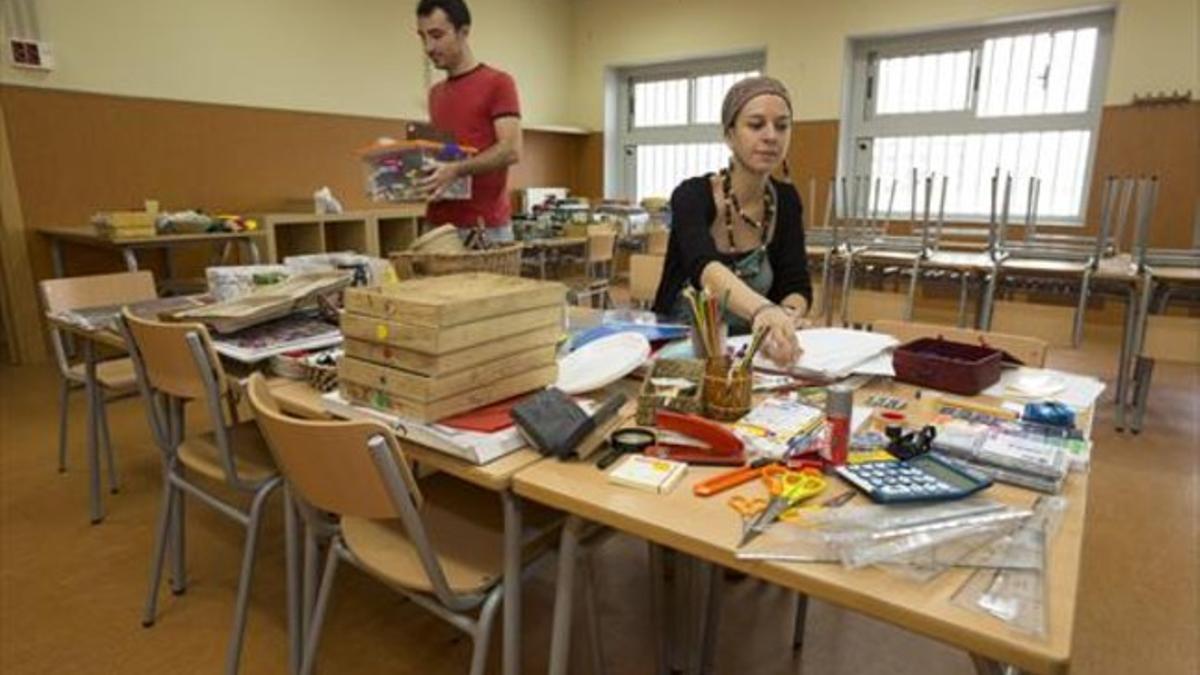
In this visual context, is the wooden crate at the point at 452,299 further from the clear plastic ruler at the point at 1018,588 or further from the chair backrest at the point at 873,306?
the chair backrest at the point at 873,306

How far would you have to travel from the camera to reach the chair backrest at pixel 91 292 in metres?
2.19

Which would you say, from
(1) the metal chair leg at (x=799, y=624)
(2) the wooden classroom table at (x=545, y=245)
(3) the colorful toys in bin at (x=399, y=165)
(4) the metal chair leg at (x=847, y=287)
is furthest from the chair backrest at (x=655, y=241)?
(1) the metal chair leg at (x=799, y=624)

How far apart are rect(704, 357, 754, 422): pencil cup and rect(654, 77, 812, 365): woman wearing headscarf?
0.52 m

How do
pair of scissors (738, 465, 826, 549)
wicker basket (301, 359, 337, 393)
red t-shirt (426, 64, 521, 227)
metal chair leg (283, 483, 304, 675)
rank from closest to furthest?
pair of scissors (738, 465, 826, 549)
wicker basket (301, 359, 337, 393)
metal chair leg (283, 483, 304, 675)
red t-shirt (426, 64, 521, 227)

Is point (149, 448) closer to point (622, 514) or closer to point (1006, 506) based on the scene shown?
point (622, 514)

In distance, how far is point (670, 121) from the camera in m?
7.64

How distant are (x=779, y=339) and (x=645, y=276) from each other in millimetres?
1849

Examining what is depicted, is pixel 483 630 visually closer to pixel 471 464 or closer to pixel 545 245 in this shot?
pixel 471 464

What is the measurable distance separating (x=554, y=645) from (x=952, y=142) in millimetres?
6255

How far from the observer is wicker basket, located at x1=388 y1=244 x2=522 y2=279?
1.57m

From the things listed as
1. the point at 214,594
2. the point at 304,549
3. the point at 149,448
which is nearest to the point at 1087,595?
the point at 304,549

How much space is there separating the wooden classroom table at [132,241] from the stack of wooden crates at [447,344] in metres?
3.47

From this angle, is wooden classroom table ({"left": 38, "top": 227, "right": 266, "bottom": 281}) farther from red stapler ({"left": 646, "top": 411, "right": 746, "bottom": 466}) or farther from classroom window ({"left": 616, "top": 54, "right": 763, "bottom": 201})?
classroom window ({"left": 616, "top": 54, "right": 763, "bottom": 201})

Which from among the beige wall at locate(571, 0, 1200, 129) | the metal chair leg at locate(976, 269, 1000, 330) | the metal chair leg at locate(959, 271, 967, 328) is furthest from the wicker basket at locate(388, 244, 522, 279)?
the beige wall at locate(571, 0, 1200, 129)
